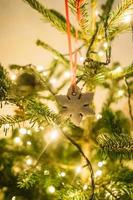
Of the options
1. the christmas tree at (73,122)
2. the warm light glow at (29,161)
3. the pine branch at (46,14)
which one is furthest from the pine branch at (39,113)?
the warm light glow at (29,161)

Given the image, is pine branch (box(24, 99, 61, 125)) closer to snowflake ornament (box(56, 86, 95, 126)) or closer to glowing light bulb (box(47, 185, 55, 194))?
snowflake ornament (box(56, 86, 95, 126))

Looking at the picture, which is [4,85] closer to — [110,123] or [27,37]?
[110,123]

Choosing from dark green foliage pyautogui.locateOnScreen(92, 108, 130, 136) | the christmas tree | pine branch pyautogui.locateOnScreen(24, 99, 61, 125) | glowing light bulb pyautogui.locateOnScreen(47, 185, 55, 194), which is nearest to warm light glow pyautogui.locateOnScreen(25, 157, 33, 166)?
the christmas tree

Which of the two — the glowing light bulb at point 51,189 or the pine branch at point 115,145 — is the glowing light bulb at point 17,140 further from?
the pine branch at point 115,145

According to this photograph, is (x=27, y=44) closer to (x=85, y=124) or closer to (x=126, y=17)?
(x=85, y=124)

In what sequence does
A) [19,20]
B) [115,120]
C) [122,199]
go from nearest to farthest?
[122,199] → [115,120] → [19,20]

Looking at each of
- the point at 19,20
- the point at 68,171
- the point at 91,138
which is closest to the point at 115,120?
the point at 91,138

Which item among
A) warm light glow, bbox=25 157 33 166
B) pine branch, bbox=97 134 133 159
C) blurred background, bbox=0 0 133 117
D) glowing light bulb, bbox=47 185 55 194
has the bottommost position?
glowing light bulb, bbox=47 185 55 194
